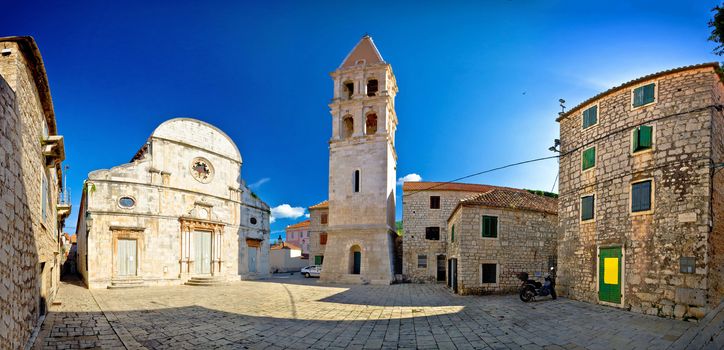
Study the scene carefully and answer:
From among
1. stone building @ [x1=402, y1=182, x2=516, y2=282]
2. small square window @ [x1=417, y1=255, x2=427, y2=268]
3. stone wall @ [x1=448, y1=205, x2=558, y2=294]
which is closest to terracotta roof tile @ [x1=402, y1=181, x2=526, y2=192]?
stone building @ [x1=402, y1=182, x2=516, y2=282]

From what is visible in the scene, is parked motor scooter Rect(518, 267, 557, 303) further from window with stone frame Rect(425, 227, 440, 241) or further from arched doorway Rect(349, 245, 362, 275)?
arched doorway Rect(349, 245, 362, 275)

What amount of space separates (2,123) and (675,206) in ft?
47.7

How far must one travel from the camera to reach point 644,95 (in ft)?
32.4

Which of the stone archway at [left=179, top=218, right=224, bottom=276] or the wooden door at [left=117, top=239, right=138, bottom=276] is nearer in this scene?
the wooden door at [left=117, top=239, right=138, bottom=276]

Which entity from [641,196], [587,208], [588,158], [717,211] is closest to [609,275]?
[587,208]

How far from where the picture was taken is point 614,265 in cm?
1022

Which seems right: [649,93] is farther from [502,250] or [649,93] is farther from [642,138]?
[502,250]

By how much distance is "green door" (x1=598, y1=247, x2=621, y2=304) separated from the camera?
10.0 metres

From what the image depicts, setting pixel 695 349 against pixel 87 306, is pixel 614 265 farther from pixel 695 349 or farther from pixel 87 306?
pixel 87 306

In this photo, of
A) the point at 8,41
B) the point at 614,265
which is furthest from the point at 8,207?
the point at 614,265

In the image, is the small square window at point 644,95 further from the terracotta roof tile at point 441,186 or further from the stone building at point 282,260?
the stone building at point 282,260

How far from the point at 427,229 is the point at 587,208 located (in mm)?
12862

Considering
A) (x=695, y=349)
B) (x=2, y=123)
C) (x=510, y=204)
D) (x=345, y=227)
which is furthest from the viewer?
(x=345, y=227)

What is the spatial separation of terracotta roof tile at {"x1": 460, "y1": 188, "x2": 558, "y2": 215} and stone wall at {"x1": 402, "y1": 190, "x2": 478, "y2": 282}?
710 centimetres
